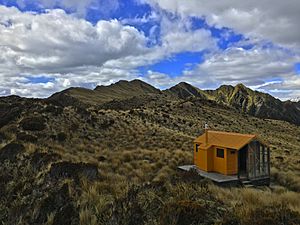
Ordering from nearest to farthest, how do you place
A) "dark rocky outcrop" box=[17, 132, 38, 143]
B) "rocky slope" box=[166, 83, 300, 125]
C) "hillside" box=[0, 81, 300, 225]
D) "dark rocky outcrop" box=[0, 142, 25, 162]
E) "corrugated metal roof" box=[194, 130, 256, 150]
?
"hillside" box=[0, 81, 300, 225]
"dark rocky outcrop" box=[0, 142, 25, 162]
"corrugated metal roof" box=[194, 130, 256, 150]
"dark rocky outcrop" box=[17, 132, 38, 143]
"rocky slope" box=[166, 83, 300, 125]

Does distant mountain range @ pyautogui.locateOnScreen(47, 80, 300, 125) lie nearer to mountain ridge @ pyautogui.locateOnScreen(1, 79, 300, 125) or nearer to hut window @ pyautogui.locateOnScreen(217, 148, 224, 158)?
mountain ridge @ pyautogui.locateOnScreen(1, 79, 300, 125)

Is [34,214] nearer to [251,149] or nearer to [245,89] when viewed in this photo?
[251,149]

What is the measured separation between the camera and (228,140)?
19.1 metres

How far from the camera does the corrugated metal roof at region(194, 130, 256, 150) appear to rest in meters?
18.2

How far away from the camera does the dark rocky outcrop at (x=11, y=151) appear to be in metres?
17.3


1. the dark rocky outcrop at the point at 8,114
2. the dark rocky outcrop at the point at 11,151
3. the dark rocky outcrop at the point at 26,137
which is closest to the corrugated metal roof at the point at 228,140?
the dark rocky outcrop at the point at 11,151

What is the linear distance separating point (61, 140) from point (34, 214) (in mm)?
14405

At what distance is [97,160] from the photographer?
1964cm

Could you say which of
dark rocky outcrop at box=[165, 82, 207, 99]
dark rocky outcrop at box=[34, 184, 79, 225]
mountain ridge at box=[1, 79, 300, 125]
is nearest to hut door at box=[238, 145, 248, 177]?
dark rocky outcrop at box=[34, 184, 79, 225]

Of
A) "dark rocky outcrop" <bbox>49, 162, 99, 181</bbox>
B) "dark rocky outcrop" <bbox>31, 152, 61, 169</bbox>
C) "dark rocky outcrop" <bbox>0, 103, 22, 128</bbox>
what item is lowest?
"dark rocky outcrop" <bbox>49, 162, 99, 181</bbox>

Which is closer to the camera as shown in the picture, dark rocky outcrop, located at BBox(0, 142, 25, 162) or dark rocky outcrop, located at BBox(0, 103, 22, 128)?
dark rocky outcrop, located at BBox(0, 142, 25, 162)

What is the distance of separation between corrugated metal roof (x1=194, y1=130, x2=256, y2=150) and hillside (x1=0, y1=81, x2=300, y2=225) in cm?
259

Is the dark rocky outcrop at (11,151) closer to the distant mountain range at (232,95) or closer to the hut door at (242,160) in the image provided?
the hut door at (242,160)

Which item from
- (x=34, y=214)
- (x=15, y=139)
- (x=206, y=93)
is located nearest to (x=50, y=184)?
(x=34, y=214)
